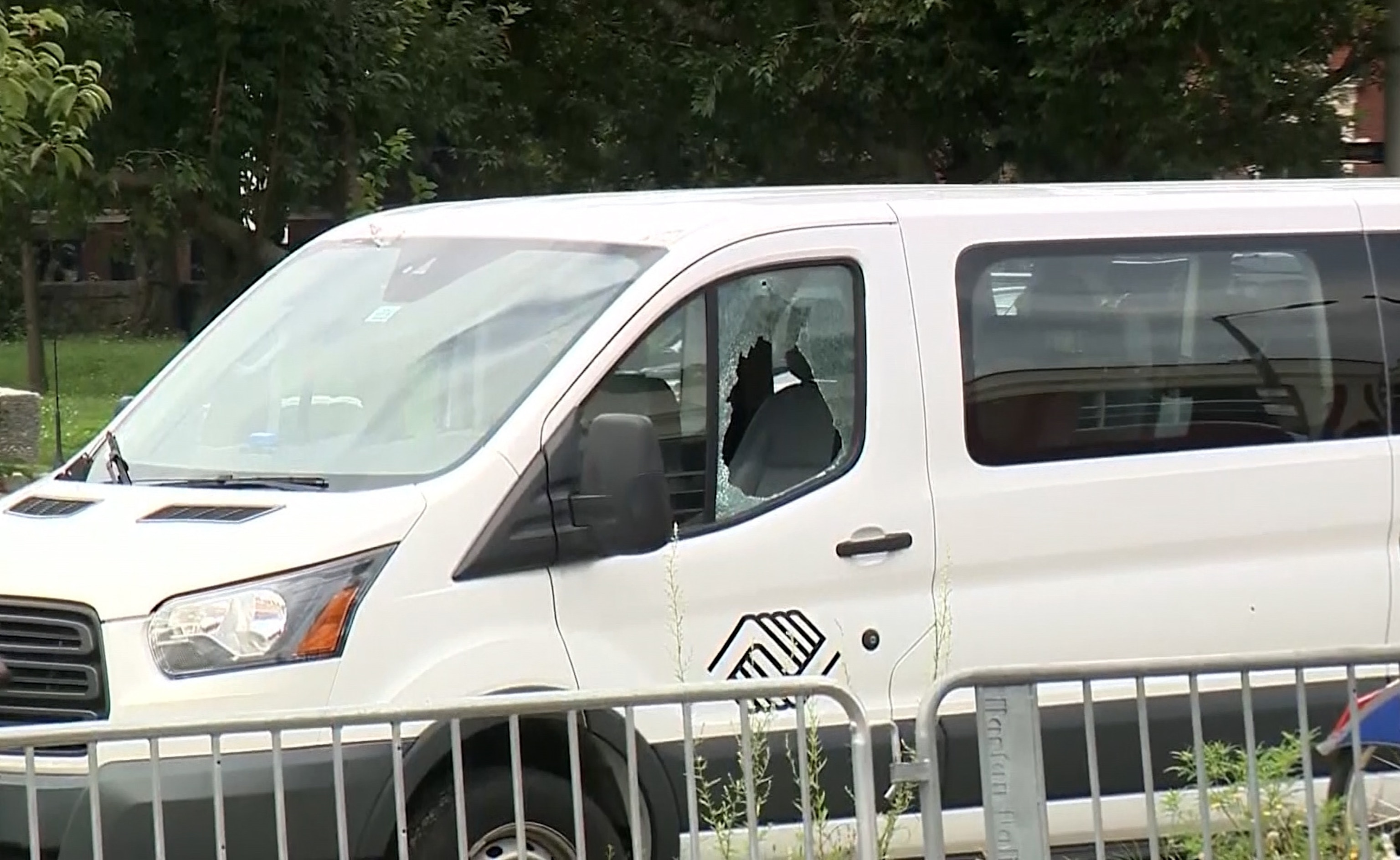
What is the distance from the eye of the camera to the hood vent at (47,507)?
457 cm

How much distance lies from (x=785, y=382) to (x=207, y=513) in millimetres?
1534

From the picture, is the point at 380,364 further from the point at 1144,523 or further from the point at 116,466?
the point at 1144,523

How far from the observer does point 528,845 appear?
4.15 meters

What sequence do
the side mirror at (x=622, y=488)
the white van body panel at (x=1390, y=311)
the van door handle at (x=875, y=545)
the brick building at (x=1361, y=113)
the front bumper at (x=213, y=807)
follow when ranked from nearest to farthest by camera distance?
the front bumper at (x=213, y=807)
the side mirror at (x=622, y=488)
the van door handle at (x=875, y=545)
the white van body panel at (x=1390, y=311)
the brick building at (x=1361, y=113)

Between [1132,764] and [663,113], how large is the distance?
44.2 feet

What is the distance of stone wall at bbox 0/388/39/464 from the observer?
13.1m

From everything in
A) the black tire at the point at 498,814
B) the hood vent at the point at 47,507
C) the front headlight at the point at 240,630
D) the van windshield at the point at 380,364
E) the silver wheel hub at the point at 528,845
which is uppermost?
the van windshield at the point at 380,364

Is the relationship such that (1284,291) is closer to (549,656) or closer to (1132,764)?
(1132,764)

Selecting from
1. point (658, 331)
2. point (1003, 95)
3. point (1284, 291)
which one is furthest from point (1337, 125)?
point (658, 331)

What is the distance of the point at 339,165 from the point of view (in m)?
16.2

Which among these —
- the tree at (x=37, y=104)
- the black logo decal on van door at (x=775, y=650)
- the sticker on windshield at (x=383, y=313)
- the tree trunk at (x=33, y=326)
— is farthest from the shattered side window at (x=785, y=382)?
the tree trunk at (x=33, y=326)

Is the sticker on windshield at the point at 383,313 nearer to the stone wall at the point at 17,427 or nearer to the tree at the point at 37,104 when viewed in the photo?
the tree at the point at 37,104

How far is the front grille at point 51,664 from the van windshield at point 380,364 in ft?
1.91

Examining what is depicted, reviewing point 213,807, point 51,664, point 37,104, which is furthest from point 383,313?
point 37,104
